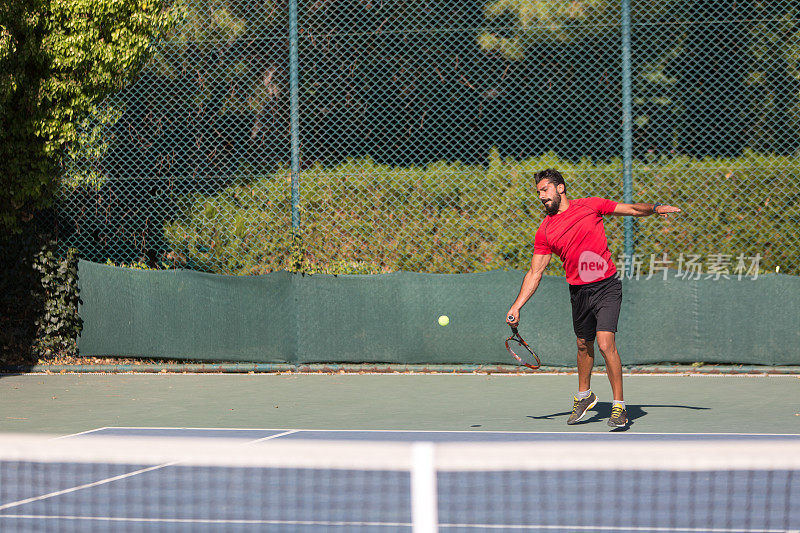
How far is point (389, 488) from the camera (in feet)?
19.8

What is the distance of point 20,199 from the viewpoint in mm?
11195

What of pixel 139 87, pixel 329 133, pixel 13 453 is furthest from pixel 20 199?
pixel 13 453

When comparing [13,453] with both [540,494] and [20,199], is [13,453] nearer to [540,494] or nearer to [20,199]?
[540,494]

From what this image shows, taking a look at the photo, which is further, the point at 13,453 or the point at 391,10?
the point at 391,10

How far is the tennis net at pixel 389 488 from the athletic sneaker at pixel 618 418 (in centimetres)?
103

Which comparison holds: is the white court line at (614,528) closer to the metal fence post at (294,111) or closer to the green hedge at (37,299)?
the metal fence post at (294,111)

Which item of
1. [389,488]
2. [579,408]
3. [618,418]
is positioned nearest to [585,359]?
[579,408]

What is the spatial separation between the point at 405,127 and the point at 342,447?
10.6m

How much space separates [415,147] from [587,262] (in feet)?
20.4

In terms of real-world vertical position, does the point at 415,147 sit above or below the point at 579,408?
above

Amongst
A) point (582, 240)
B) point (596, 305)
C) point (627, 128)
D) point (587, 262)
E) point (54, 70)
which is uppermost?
point (54, 70)

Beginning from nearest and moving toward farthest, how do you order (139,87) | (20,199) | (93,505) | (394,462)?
(394,462)
(93,505)
(20,199)
(139,87)

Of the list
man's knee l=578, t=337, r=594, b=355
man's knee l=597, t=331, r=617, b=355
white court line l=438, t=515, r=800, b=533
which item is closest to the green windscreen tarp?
man's knee l=578, t=337, r=594, b=355

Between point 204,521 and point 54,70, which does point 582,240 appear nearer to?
point 204,521
